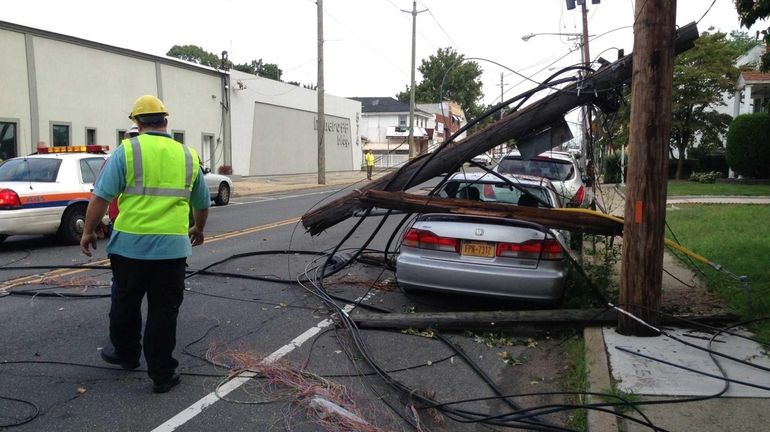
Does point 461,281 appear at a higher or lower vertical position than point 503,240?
lower

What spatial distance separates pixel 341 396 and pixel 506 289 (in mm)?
2192

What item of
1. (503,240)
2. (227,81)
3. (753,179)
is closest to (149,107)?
(503,240)

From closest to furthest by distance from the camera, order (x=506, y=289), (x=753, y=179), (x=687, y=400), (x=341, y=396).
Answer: (x=687, y=400) < (x=341, y=396) < (x=506, y=289) < (x=753, y=179)

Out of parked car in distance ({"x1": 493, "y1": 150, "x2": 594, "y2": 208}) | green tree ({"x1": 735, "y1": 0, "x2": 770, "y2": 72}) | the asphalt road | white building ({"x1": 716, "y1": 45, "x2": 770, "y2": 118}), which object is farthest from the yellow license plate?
white building ({"x1": 716, "y1": 45, "x2": 770, "y2": 118})

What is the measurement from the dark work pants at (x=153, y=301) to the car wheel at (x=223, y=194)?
15279 millimetres

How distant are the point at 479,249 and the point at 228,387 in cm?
270

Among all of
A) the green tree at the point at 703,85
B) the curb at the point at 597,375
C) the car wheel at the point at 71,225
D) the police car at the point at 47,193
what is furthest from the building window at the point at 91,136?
the green tree at the point at 703,85

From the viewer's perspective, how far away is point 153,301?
4.52 meters

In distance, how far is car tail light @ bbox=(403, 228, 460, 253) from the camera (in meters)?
6.30

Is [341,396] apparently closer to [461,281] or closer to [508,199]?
[461,281]

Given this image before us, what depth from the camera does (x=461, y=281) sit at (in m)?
6.17

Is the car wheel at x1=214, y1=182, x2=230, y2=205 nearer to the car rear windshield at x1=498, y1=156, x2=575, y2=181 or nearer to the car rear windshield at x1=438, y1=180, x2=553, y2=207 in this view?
the car rear windshield at x1=498, y1=156, x2=575, y2=181

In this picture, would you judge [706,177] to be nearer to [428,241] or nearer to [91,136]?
[428,241]

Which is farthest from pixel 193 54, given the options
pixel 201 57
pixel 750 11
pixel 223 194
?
pixel 750 11
